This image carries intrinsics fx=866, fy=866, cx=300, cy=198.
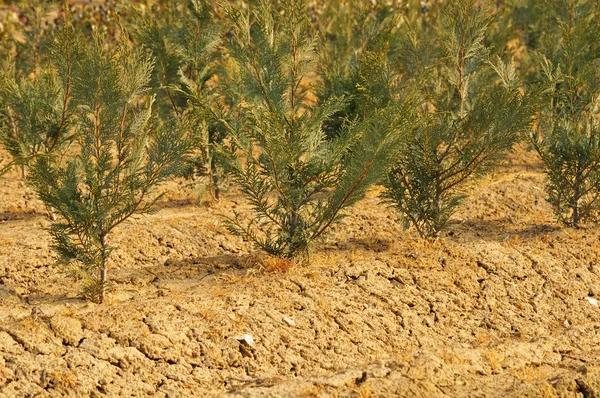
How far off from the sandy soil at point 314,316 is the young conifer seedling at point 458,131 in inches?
21.1

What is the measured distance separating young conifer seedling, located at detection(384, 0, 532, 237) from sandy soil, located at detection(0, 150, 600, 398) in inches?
21.1

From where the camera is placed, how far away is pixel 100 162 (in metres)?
7.70

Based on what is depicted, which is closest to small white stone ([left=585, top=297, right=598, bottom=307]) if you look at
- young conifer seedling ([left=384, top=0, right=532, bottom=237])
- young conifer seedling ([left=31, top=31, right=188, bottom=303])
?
young conifer seedling ([left=384, top=0, right=532, bottom=237])

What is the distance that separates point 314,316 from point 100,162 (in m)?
2.37

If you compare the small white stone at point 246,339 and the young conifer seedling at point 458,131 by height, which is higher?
the young conifer seedling at point 458,131

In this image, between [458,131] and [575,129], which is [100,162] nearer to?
[458,131]

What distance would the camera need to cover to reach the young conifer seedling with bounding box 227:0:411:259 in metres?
7.97

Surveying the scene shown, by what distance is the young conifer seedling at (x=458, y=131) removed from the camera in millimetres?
8703

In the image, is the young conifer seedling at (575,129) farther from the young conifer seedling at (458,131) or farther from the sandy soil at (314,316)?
the young conifer seedling at (458,131)

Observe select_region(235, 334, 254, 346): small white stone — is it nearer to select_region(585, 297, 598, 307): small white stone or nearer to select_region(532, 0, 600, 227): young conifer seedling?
select_region(585, 297, 598, 307): small white stone

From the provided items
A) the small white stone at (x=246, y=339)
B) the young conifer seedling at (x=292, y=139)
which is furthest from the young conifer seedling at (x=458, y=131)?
the small white stone at (x=246, y=339)

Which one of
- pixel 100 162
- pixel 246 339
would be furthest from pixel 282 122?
pixel 246 339

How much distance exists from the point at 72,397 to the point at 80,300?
155cm

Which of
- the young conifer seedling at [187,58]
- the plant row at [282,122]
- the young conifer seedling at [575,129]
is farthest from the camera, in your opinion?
the young conifer seedling at [187,58]
